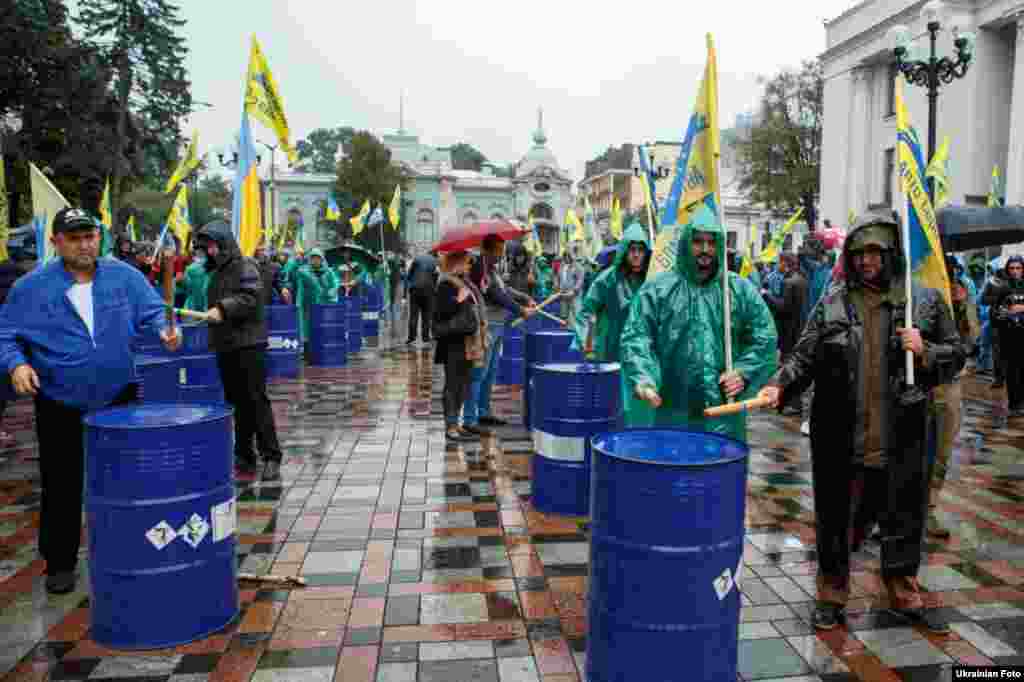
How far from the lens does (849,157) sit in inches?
1481

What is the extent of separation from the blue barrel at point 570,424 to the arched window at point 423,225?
76951mm

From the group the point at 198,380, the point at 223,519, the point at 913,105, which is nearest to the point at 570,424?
the point at 223,519

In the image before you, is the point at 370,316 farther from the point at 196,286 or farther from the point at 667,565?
the point at 667,565

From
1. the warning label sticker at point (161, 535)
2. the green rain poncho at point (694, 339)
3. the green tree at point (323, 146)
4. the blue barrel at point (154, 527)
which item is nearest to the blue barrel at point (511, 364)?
the green rain poncho at point (694, 339)

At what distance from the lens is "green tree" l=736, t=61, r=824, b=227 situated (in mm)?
40844

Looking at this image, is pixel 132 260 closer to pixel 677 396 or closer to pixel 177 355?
pixel 177 355

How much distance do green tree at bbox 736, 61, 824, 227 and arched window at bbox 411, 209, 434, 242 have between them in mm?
42974

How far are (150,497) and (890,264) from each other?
11.5 feet

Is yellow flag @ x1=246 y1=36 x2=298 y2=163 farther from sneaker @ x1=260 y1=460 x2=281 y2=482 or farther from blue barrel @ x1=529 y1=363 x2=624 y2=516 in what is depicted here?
blue barrel @ x1=529 y1=363 x2=624 y2=516

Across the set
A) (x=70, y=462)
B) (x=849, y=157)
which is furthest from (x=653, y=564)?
(x=849, y=157)

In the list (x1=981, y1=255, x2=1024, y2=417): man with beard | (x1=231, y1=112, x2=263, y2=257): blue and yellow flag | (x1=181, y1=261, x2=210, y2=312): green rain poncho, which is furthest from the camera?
(x1=981, y1=255, x2=1024, y2=417): man with beard

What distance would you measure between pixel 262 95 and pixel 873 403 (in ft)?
15.8

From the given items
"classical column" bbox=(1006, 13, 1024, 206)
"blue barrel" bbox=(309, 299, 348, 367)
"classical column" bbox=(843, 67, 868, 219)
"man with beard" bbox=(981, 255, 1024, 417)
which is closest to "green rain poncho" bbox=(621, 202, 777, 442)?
"man with beard" bbox=(981, 255, 1024, 417)

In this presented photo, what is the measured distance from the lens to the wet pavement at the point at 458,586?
3365 millimetres
